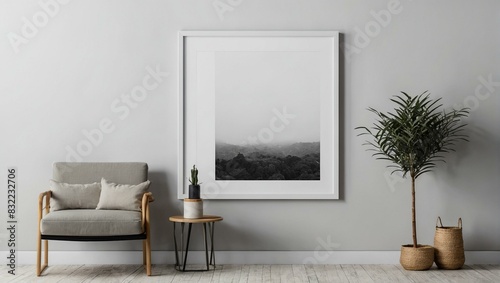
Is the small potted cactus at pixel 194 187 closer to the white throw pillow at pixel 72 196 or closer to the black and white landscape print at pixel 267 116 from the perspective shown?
the black and white landscape print at pixel 267 116

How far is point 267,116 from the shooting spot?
244 inches

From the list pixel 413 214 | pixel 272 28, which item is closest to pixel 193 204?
pixel 272 28

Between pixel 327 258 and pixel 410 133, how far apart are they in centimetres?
131

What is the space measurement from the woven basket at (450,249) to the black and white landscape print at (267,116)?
1.16 metres

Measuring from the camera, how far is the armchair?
547cm

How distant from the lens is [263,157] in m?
6.19

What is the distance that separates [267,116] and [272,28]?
77cm

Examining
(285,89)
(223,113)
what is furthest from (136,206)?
(285,89)

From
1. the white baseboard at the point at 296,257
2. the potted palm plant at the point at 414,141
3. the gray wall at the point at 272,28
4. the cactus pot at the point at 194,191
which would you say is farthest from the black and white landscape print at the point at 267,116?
the white baseboard at the point at 296,257

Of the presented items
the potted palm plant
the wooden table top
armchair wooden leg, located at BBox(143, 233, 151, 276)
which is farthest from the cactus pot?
the potted palm plant

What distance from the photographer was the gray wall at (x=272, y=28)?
20.2ft

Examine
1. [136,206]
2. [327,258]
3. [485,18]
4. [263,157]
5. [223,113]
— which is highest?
[485,18]

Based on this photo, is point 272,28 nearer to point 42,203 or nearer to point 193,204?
point 193,204

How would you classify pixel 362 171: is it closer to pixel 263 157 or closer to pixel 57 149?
pixel 263 157
